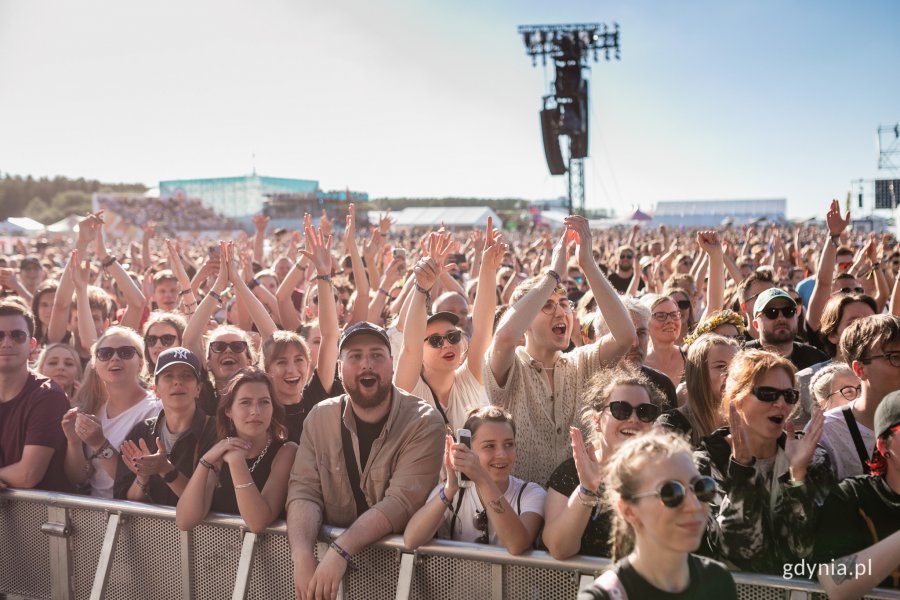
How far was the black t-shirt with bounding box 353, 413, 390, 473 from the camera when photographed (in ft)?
10.2

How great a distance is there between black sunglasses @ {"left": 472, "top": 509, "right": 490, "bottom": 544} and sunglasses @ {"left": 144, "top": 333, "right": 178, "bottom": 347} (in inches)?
102

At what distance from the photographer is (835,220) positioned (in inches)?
237

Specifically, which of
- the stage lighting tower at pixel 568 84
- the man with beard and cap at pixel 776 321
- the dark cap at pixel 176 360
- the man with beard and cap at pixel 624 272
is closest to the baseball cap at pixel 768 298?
the man with beard and cap at pixel 776 321

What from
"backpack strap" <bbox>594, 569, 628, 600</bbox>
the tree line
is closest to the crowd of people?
"backpack strap" <bbox>594, 569, 628, 600</bbox>

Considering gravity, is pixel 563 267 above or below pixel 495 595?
above

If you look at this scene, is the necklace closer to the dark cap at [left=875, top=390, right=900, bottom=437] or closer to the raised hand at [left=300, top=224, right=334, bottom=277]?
the raised hand at [left=300, top=224, right=334, bottom=277]

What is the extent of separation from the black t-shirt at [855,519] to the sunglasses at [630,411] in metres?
0.62

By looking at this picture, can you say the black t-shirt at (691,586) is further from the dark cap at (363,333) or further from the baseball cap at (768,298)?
the baseball cap at (768,298)

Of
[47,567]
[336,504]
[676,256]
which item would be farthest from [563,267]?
[676,256]

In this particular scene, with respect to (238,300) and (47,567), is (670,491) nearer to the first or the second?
(47,567)

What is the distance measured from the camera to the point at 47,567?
3525 mm

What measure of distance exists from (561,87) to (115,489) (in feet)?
74.2

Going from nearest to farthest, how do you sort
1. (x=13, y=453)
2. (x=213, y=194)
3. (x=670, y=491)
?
(x=670, y=491) → (x=13, y=453) → (x=213, y=194)

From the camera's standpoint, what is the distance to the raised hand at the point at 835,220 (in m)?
5.93
